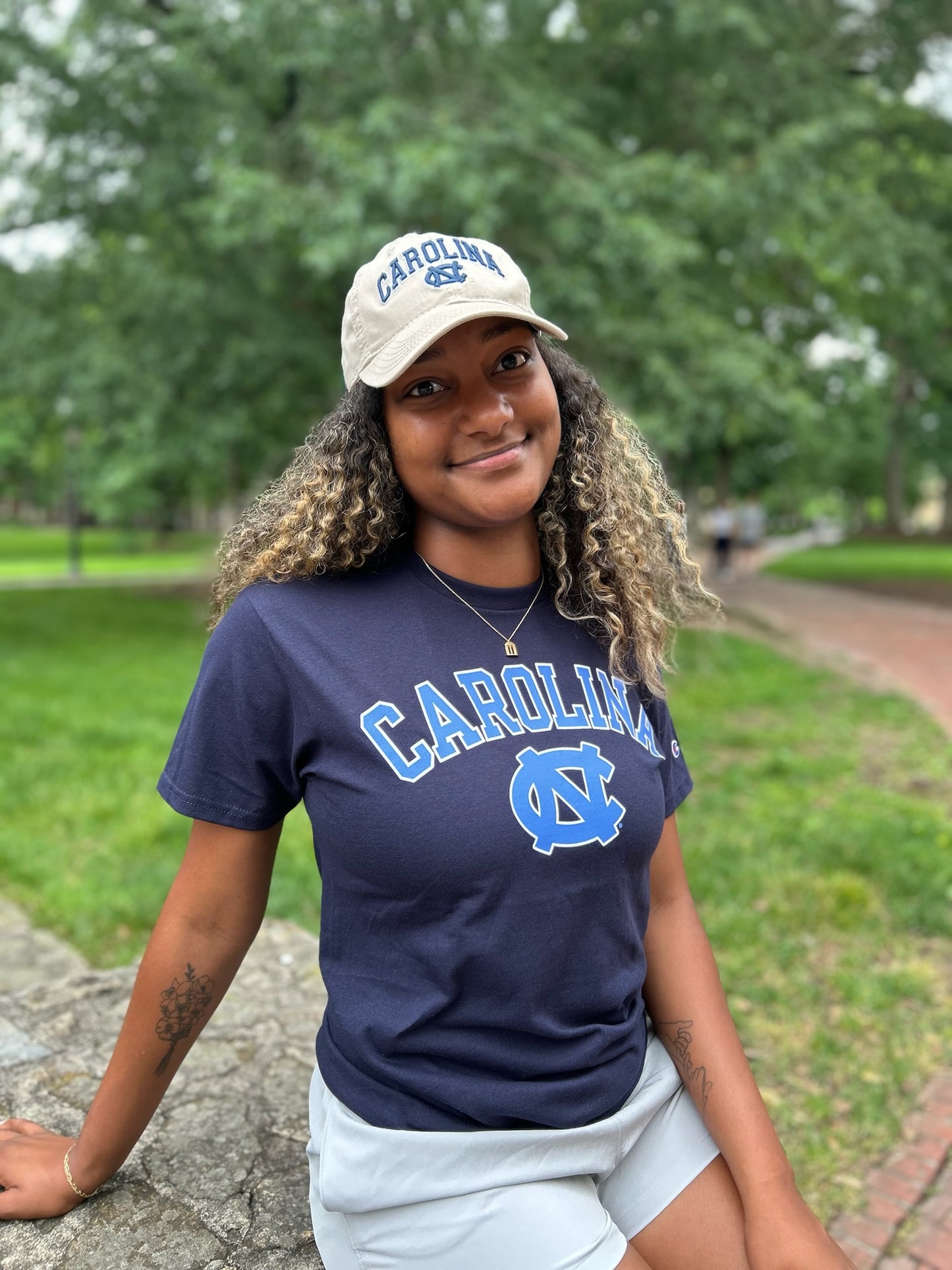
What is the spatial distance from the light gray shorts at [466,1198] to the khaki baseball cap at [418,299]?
1.08 metres

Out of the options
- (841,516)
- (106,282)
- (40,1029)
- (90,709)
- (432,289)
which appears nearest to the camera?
(432,289)

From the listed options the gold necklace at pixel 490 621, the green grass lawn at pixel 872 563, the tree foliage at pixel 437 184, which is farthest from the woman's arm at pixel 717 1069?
the green grass lawn at pixel 872 563

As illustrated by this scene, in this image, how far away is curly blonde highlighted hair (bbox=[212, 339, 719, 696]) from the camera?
1.70m

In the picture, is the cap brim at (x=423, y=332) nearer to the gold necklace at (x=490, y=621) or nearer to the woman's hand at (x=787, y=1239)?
the gold necklace at (x=490, y=621)

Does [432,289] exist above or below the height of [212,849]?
above

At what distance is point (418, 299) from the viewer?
160cm

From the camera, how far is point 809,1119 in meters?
3.03

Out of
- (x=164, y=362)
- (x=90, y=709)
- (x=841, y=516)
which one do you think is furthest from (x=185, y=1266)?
(x=841, y=516)

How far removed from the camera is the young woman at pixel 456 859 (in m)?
1.48

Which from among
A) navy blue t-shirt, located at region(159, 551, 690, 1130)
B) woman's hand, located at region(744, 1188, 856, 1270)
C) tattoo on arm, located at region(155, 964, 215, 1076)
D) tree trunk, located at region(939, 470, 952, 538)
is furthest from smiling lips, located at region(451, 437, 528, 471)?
tree trunk, located at region(939, 470, 952, 538)

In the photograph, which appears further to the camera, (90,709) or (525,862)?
(90,709)

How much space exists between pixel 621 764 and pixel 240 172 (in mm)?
8225

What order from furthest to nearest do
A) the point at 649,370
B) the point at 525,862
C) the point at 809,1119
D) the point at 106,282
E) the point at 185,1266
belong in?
the point at 106,282 → the point at 649,370 → the point at 809,1119 → the point at 185,1266 → the point at 525,862

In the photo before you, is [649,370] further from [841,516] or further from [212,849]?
[841,516]
